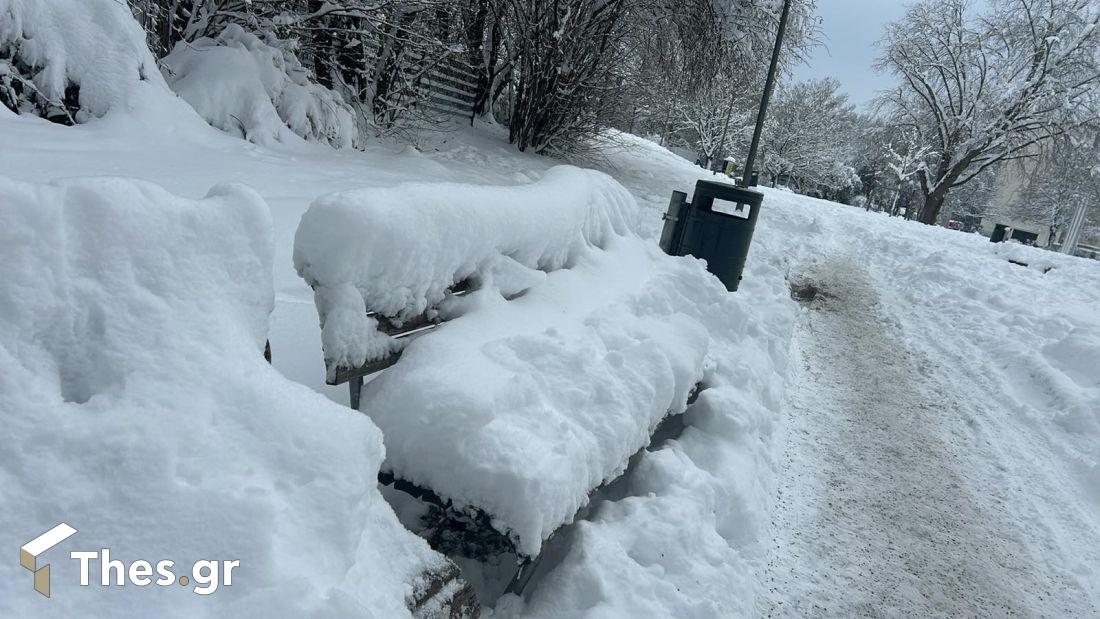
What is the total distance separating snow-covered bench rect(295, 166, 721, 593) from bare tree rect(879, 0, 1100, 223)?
29.3 m

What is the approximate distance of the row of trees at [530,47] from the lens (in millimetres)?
7824

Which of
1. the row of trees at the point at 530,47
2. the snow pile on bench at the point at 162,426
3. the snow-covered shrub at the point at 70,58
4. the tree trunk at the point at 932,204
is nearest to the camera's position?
the snow pile on bench at the point at 162,426

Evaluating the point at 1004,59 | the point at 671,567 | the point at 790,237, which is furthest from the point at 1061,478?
the point at 1004,59

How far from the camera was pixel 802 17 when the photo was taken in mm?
13844

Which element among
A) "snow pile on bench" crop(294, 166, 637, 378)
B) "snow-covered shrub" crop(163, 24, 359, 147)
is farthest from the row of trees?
"snow pile on bench" crop(294, 166, 637, 378)

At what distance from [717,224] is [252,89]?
5321mm

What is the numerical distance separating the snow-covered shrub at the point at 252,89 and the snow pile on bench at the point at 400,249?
5.15 metres

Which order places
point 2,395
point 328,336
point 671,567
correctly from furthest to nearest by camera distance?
point 671,567 → point 328,336 → point 2,395

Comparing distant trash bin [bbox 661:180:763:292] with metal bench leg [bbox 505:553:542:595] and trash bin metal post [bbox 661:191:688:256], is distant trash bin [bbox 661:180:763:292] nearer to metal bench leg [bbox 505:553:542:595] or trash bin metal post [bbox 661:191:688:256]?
trash bin metal post [bbox 661:191:688:256]

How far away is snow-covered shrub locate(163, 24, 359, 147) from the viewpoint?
6.71m

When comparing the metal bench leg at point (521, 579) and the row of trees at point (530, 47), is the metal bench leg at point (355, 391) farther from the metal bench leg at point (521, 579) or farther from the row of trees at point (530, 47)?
the row of trees at point (530, 47)

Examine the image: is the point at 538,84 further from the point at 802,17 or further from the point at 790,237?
the point at 802,17

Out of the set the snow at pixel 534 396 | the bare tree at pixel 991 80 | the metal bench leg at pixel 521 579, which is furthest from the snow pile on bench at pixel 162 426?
the bare tree at pixel 991 80

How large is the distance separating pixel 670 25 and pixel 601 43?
7.23 feet
